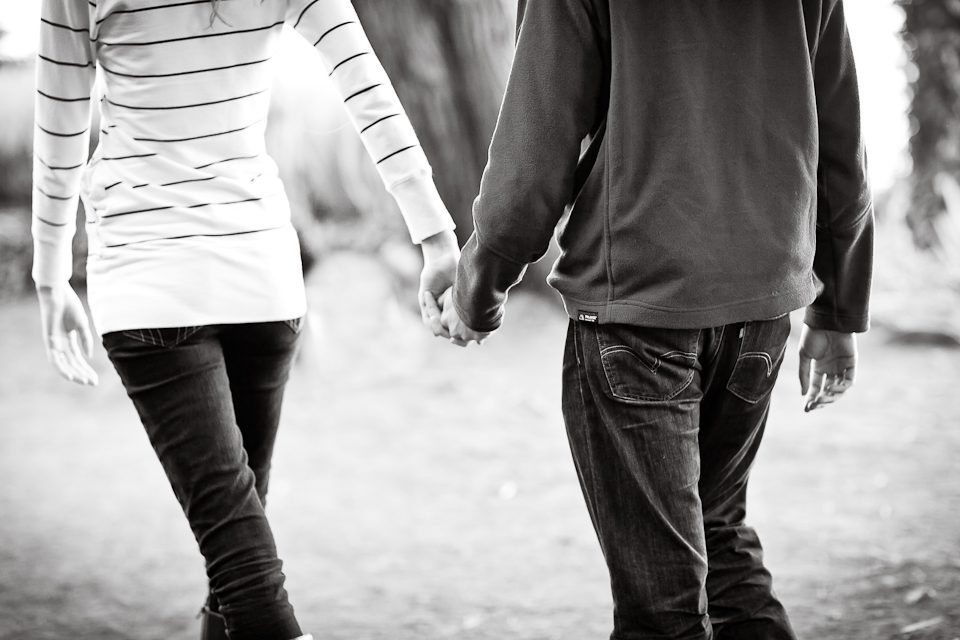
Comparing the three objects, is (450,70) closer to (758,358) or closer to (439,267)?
(439,267)

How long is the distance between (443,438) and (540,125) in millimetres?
3129

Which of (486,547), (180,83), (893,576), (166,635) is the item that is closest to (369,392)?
(486,547)

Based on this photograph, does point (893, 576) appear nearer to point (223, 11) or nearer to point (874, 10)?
point (223, 11)

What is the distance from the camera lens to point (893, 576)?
296cm

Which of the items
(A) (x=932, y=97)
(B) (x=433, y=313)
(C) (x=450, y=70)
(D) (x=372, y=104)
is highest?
(D) (x=372, y=104)

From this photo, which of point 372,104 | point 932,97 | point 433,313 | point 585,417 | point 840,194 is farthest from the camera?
point 932,97

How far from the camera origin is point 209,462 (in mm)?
1681

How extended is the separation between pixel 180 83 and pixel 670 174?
852mm

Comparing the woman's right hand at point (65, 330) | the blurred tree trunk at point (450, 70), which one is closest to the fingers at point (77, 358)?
the woman's right hand at point (65, 330)

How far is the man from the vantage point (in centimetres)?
149

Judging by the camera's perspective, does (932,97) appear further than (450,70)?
Yes

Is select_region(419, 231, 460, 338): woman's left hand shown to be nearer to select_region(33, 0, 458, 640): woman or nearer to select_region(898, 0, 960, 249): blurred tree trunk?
select_region(33, 0, 458, 640): woman

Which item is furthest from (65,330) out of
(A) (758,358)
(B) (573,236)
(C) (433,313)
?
(A) (758,358)

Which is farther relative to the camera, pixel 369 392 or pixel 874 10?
pixel 874 10
